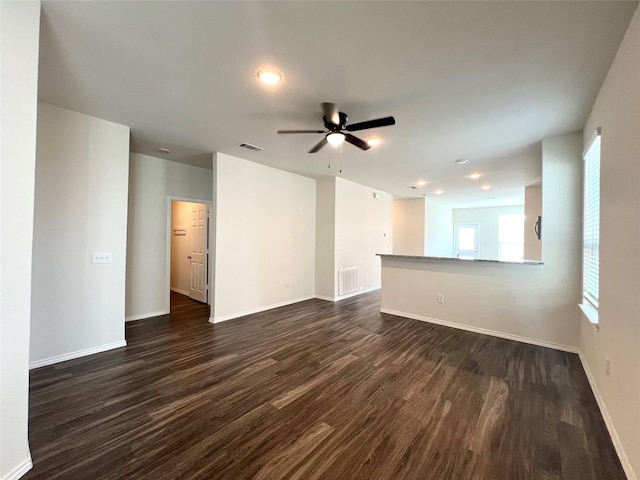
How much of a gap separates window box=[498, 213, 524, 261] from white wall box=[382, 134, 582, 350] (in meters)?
7.24

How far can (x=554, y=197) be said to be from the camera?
3275 millimetres

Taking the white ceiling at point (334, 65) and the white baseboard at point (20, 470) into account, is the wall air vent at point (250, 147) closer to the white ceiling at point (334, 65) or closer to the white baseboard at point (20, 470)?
the white ceiling at point (334, 65)

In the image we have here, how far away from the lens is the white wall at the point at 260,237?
14.0ft

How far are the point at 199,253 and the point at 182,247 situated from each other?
0.80 meters

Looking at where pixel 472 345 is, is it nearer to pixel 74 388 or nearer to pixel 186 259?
pixel 74 388

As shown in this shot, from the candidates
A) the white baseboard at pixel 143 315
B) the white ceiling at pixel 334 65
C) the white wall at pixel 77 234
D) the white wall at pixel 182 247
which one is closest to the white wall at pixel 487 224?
the white ceiling at pixel 334 65

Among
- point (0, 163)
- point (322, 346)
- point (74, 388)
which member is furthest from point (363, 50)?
point (74, 388)

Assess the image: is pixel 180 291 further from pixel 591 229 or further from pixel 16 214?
pixel 591 229

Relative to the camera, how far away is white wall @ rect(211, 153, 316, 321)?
168 inches

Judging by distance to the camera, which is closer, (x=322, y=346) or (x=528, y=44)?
(x=528, y=44)

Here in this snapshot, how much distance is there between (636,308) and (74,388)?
13.5 feet

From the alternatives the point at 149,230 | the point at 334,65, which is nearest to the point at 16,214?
the point at 334,65

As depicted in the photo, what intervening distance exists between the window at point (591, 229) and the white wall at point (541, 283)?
0.21 meters

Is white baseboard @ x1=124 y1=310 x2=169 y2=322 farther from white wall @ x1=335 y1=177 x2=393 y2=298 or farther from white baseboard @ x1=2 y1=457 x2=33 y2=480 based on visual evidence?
white wall @ x1=335 y1=177 x2=393 y2=298
